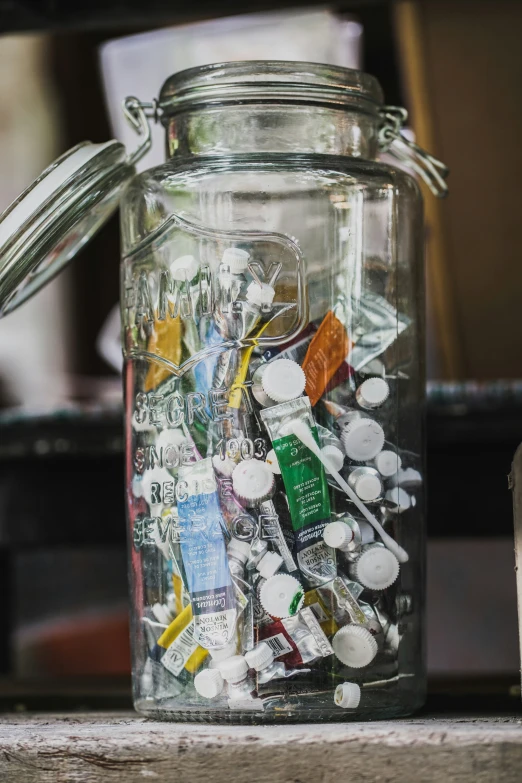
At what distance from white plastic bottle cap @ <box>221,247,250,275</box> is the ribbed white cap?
20 centimetres

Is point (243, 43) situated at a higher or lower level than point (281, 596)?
higher

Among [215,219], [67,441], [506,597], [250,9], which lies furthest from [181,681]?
[506,597]

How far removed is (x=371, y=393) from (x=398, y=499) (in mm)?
59

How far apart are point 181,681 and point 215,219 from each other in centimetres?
23

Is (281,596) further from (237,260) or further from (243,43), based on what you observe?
(243,43)

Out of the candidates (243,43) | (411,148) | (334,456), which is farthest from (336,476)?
(243,43)

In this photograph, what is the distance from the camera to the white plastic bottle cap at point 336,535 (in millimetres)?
500

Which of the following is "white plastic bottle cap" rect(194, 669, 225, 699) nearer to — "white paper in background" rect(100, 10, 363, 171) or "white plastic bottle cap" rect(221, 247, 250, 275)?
"white plastic bottle cap" rect(221, 247, 250, 275)

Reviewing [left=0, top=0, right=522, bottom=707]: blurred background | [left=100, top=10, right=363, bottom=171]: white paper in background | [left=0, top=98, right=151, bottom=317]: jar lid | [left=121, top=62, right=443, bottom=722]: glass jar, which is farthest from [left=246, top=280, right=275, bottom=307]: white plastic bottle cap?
[left=100, top=10, right=363, bottom=171]: white paper in background

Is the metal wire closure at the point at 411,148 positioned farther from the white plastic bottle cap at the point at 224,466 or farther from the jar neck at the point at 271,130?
the white plastic bottle cap at the point at 224,466

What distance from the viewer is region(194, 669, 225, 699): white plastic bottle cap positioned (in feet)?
1.63

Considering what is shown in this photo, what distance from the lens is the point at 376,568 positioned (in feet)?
1.69

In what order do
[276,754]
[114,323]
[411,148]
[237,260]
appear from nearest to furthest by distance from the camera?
[276,754] < [237,260] < [411,148] < [114,323]

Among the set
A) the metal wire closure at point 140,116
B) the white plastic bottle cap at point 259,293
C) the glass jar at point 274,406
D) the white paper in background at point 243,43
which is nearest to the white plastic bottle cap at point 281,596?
the glass jar at point 274,406
